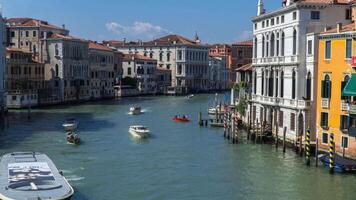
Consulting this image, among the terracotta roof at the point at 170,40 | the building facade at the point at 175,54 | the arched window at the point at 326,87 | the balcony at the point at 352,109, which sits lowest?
the balcony at the point at 352,109

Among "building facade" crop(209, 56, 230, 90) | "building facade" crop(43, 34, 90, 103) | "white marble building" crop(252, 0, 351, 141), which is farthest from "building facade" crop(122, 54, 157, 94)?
"white marble building" crop(252, 0, 351, 141)

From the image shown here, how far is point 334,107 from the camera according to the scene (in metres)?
18.9

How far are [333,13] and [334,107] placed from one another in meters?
4.05

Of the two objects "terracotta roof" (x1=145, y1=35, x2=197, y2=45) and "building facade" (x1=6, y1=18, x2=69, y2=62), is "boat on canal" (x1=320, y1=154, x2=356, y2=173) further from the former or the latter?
"terracotta roof" (x1=145, y1=35, x2=197, y2=45)

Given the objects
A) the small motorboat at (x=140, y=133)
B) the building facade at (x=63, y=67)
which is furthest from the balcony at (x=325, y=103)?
the building facade at (x=63, y=67)

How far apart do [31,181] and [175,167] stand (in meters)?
6.16

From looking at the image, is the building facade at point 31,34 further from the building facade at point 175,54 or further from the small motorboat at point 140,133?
the small motorboat at point 140,133

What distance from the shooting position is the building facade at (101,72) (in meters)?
57.0

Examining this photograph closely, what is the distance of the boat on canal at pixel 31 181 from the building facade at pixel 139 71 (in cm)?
5206

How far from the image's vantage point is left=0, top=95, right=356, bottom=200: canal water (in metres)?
14.9

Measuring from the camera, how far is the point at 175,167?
60.0ft

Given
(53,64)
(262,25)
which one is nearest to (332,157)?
(262,25)

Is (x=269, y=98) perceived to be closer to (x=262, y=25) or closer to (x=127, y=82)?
(x=262, y=25)

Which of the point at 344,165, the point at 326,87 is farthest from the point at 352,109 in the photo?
the point at 326,87
